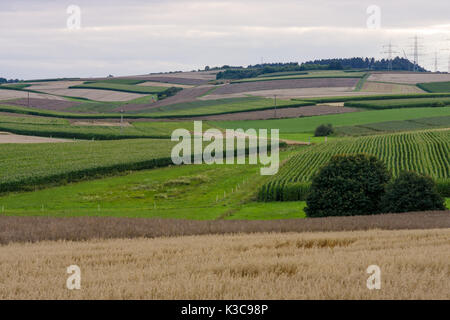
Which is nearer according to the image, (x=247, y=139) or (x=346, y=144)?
(x=346, y=144)

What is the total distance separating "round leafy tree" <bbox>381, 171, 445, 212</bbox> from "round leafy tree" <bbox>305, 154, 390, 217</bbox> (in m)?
1.70

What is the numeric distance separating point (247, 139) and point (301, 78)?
97.3 metres

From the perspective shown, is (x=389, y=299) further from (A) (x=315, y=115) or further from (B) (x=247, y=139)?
(A) (x=315, y=115)

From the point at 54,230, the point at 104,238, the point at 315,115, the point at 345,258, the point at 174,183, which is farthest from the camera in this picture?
the point at 315,115

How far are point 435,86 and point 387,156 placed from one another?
313 feet

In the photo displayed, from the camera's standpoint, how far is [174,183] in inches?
2119

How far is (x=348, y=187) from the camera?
126ft

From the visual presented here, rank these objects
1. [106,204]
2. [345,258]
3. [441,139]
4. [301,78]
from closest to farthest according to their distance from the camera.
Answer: [345,258] → [106,204] → [441,139] → [301,78]

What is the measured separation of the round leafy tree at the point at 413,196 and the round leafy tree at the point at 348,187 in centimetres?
170

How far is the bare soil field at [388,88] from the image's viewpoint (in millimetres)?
141488

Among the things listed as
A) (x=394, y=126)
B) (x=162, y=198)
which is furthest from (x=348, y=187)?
(x=394, y=126)

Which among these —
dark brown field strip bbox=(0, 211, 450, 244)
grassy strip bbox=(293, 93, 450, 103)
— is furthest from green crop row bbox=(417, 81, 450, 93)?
dark brown field strip bbox=(0, 211, 450, 244)

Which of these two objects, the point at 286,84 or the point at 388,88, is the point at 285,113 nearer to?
the point at 388,88
